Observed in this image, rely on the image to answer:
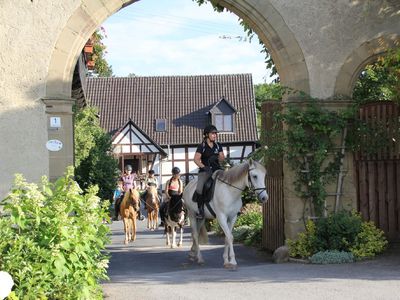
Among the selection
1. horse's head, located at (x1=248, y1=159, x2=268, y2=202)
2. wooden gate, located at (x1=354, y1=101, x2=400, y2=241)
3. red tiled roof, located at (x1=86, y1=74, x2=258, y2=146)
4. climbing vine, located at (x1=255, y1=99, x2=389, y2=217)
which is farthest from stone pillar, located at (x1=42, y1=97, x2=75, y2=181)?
red tiled roof, located at (x1=86, y1=74, x2=258, y2=146)

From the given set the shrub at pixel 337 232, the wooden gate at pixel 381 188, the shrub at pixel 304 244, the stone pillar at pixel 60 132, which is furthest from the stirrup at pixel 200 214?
the wooden gate at pixel 381 188

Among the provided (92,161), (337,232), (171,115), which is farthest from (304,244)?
(171,115)

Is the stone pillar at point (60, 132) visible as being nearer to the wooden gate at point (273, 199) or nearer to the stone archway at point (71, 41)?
the stone archway at point (71, 41)

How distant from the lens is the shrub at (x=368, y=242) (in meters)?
11.9

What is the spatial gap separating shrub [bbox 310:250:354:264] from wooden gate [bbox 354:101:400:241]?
2178 mm

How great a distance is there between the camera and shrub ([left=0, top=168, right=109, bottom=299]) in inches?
266

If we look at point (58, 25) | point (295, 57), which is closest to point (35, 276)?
point (58, 25)

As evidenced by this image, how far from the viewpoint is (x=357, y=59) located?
13.0 meters

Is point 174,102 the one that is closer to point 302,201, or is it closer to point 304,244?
point 302,201

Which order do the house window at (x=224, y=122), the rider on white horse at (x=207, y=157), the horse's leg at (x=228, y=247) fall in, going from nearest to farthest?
the horse's leg at (x=228, y=247) → the rider on white horse at (x=207, y=157) → the house window at (x=224, y=122)

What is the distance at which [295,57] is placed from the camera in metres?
13.0

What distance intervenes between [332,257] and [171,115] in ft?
128

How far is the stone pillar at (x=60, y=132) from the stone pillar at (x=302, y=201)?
3963mm

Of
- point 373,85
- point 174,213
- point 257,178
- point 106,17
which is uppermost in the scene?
point 106,17
